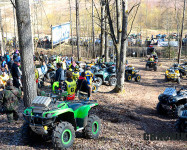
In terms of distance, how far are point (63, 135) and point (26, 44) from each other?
116 inches

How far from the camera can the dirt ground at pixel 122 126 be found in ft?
19.0

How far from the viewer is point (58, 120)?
551 cm

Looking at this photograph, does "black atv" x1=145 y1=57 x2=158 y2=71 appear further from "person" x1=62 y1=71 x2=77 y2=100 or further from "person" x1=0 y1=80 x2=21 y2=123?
"person" x1=0 y1=80 x2=21 y2=123

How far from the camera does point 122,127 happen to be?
7.13 metres

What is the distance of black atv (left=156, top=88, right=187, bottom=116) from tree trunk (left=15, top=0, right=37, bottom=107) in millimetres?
5127

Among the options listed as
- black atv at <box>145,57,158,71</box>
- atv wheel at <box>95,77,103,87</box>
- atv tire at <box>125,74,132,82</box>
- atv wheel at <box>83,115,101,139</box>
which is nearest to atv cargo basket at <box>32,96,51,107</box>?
atv wheel at <box>83,115,101,139</box>

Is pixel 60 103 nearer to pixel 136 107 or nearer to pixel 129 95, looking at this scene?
pixel 136 107

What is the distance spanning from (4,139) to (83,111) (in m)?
2.47

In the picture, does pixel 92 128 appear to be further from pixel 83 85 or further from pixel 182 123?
pixel 182 123

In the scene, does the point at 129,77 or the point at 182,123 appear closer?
the point at 182,123

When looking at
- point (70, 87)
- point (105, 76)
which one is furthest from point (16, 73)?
point (105, 76)

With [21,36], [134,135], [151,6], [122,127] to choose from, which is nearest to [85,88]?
[122,127]

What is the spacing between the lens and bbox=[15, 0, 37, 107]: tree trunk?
6133mm

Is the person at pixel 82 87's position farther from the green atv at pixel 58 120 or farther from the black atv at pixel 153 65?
the black atv at pixel 153 65
